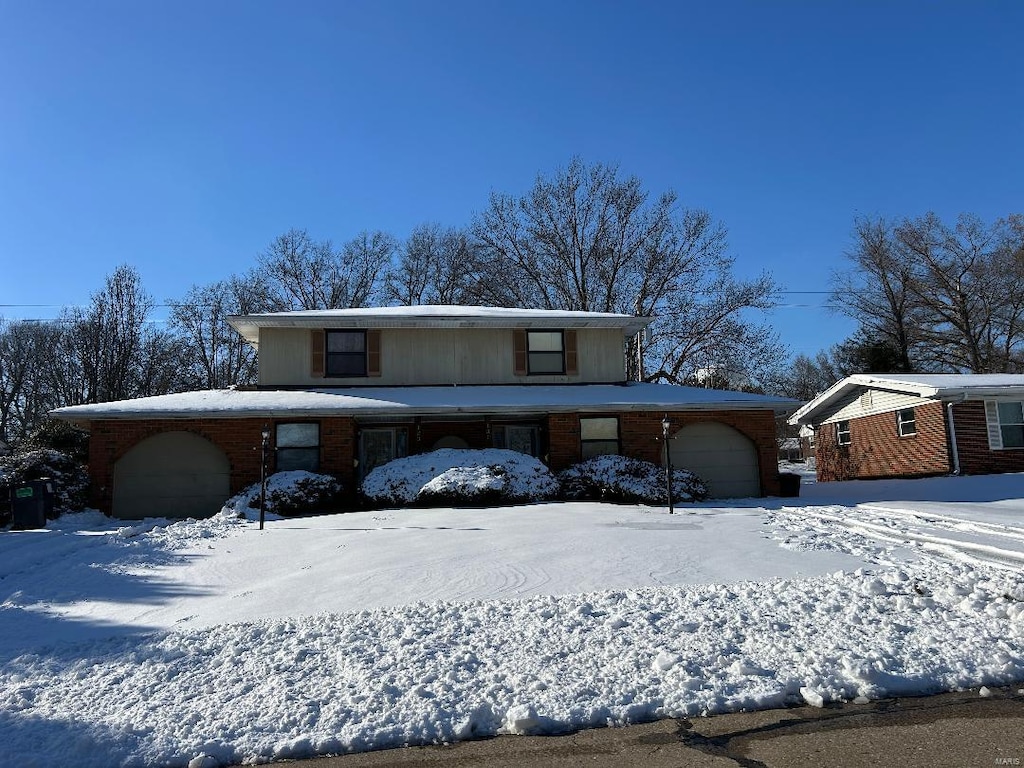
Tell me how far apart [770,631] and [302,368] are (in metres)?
15.9

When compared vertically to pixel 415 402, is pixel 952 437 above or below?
below

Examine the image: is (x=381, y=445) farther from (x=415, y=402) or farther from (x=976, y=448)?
(x=976, y=448)

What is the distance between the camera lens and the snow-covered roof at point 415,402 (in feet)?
54.2

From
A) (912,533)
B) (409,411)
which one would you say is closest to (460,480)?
(409,411)

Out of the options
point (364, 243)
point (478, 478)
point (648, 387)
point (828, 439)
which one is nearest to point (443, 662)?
point (478, 478)

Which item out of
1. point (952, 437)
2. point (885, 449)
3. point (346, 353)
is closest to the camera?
point (346, 353)

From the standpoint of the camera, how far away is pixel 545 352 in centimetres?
2038

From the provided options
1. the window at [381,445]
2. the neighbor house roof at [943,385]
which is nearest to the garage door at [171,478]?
the window at [381,445]

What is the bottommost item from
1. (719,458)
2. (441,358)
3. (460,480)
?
(460,480)

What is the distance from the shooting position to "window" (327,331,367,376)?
1950 cm

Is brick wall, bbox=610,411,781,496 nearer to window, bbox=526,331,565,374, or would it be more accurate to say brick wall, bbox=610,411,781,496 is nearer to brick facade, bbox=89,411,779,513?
brick facade, bbox=89,411,779,513

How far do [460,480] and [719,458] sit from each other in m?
7.32

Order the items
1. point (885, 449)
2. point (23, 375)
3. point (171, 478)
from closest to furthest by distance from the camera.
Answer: point (171, 478), point (885, 449), point (23, 375)

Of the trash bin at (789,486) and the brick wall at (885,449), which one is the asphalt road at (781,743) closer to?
the trash bin at (789,486)
